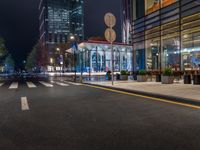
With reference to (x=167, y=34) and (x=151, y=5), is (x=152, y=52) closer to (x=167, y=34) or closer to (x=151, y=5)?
(x=167, y=34)

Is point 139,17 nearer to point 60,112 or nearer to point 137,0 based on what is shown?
point 137,0

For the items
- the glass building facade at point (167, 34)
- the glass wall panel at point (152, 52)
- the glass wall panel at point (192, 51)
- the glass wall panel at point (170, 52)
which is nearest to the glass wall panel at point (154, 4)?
the glass building facade at point (167, 34)

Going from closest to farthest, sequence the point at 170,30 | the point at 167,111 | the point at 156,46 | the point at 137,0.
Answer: the point at 167,111 → the point at 170,30 → the point at 156,46 → the point at 137,0

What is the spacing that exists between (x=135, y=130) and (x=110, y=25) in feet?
40.8

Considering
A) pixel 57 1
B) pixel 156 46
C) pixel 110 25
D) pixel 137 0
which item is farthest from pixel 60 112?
pixel 57 1

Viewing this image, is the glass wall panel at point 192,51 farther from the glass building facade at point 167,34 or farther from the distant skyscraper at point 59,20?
the distant skyscraper at point 59,20

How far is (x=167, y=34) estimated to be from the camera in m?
26.5

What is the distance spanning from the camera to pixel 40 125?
5242 mm

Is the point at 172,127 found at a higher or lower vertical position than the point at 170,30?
lower

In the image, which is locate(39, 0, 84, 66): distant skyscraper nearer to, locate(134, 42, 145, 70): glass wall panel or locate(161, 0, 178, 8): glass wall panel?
locate(134, 42, 145, 70): glass wall panel

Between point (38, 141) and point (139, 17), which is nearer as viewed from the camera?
point (38, 141)

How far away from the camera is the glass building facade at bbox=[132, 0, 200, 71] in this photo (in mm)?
23308

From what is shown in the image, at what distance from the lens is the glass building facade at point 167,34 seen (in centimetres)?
2331

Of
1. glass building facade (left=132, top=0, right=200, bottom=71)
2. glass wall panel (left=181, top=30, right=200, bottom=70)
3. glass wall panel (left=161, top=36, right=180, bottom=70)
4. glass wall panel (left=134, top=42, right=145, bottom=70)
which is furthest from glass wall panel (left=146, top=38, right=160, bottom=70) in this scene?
glass wall panel (left=181, top=30, right=200, bottom=70)
